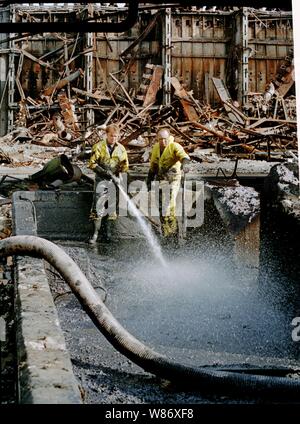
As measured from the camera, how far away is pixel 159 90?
10.5 m

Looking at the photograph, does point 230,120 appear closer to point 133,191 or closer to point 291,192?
point 133,191

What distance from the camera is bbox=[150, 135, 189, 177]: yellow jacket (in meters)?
5.56

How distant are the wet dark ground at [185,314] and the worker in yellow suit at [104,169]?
0.51 metres

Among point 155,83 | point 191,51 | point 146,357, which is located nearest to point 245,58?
point 191,51

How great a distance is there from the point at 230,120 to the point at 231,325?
6.62 meters

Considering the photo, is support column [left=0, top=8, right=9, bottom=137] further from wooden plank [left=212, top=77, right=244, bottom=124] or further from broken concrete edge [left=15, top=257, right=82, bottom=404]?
broken concrete edge [left=15, top=257, right=82, bottom=404]

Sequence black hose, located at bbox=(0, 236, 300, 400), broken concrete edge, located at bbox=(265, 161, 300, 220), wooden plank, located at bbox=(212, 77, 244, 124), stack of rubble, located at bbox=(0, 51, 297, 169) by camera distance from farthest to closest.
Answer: wooden plank, located at bbox=(212, 77, 244, 124) < stack of rubble, located at bbox=(0, 51, 297, 169) < broken concrete edge, located at bbox=(265, 161, 300, 220) < black hose, located at bbox=(0, 236, 300, 400)

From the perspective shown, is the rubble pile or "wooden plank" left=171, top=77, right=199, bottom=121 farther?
"wooden plank" left=171, top=77, right=199, bottom=121

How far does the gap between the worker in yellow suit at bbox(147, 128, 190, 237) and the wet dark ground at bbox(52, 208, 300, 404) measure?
499 millimetres

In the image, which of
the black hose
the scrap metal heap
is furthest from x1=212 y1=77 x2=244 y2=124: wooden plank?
the black hose

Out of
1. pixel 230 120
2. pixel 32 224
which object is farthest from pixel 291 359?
pixel 230 120

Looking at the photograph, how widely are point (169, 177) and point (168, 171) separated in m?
0.06

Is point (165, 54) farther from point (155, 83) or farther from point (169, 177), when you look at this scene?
point (169, 177)

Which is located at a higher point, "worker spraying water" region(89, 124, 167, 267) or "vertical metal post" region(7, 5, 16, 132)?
"vertical metal post" region(7, 5, 16, 132)
